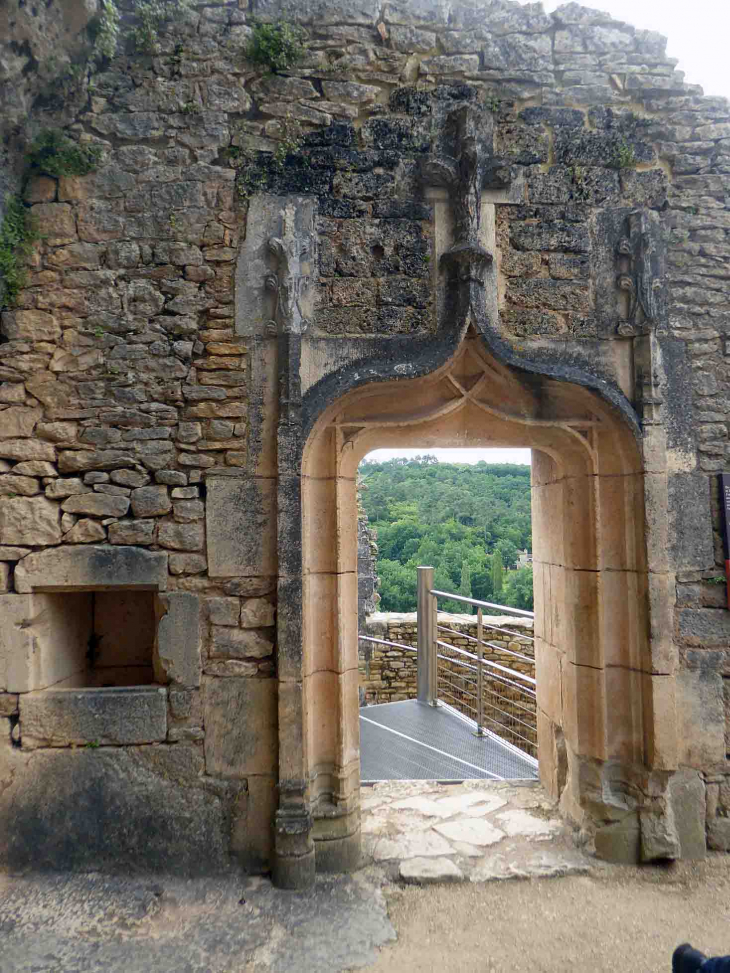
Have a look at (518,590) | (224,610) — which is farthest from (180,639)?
(518,590)

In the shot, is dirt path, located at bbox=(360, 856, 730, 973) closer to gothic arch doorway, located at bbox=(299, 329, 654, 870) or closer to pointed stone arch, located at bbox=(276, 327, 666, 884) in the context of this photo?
pointed stone arch, located at bbox=(276, 327, 666, 884)

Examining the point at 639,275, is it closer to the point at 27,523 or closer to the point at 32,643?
the point at 27,523

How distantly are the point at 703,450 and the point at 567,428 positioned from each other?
30.9 inches

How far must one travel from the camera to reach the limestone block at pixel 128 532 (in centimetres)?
338

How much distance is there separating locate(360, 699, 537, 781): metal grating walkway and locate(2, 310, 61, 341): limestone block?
3745 millimetres

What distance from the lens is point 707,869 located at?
3.39 metres

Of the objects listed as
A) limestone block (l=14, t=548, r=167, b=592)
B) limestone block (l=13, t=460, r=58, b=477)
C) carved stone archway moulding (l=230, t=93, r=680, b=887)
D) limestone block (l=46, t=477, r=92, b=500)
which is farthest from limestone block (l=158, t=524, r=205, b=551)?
limestone block (l=13, t=460, r=58, b=477)

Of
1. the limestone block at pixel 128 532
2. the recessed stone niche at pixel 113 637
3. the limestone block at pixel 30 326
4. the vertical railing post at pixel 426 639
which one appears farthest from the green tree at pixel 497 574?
the limestone block at pixel 30 326

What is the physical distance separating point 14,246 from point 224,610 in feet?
7.79

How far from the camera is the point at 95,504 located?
3381 millimetres

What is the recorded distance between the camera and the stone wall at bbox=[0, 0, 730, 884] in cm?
334

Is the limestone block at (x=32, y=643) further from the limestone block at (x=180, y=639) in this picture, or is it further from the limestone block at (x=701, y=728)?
the limestone block at (x=701, y=728)

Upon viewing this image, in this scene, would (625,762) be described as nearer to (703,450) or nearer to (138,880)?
(703,450)

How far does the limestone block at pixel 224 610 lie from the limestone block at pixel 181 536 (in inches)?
12.5
